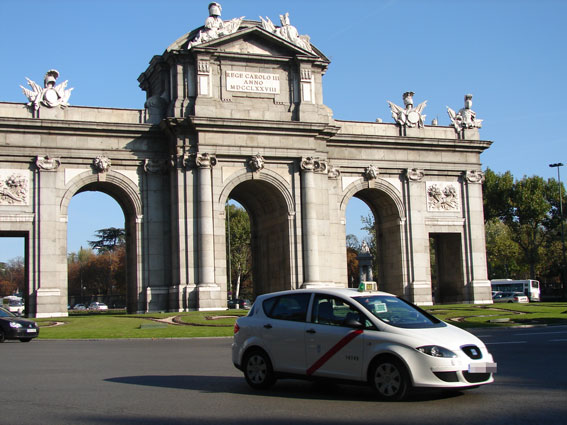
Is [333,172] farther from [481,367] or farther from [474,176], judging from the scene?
[481,367]

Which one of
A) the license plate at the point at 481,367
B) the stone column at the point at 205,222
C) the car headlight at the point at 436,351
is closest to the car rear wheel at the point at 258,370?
the car headlight at the point at 436,351

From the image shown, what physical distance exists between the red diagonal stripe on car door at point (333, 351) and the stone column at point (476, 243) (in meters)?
40.2

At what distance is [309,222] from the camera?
149 ft

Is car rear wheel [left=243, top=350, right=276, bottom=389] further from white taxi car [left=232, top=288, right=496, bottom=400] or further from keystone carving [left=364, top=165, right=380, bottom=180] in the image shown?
keystone carving [left=364, top=165, right=380, bottom=180]

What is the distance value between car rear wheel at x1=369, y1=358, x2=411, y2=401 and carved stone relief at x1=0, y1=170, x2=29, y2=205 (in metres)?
35.0

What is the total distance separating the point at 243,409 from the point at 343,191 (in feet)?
126

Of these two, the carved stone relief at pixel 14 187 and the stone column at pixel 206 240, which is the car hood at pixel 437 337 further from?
the carved stone relief at pixel 14 187

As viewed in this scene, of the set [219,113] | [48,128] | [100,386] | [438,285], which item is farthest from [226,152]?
[100,386]

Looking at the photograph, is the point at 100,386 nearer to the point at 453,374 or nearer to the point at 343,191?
the point at 453,374

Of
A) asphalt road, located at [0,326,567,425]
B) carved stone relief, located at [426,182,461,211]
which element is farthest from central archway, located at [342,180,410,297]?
asphalt road, located at [0,326,567,425]

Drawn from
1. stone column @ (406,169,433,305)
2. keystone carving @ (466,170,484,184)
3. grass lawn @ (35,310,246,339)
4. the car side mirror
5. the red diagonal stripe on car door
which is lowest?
grass lawn @ (35,310,246,339)

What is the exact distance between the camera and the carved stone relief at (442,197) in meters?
51.9

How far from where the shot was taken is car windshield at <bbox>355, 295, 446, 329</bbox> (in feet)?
42.1

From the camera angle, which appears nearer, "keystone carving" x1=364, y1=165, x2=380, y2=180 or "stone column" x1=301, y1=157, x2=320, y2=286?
"stone column" x1=301, y1=157, x2=320, y2=286
